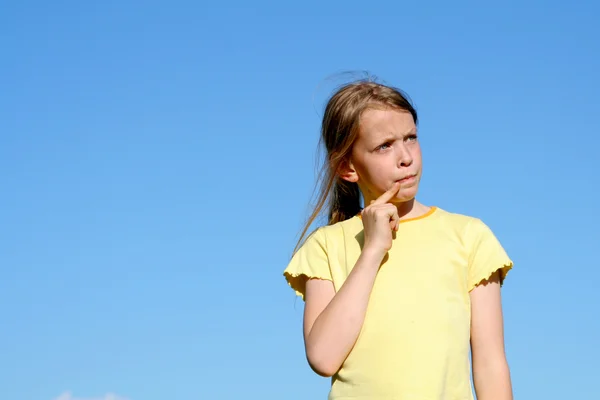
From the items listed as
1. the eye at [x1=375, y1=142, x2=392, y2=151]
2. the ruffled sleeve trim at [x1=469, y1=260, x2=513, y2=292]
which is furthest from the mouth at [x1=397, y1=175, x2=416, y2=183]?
the ruffled sleeve trim at [x1=469, y1=260, x2=513, y2=292]

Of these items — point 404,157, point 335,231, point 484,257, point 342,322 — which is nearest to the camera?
point 342,322

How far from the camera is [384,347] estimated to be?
5078 mm

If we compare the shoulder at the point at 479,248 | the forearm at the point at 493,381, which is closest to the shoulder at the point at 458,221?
the shoulder at the point at 479,248

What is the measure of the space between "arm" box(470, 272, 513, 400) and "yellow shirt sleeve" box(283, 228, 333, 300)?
0.90m

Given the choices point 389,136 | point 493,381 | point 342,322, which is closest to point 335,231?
point 389,136

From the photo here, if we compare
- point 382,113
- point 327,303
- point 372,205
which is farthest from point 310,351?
point 382,113

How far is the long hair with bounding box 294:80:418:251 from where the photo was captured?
5.75m

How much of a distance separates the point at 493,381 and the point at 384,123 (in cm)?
166

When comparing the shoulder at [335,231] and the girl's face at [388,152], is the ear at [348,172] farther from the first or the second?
the shoulder at [335,231]

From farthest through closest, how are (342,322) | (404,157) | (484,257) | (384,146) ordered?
(384,146)
(404,157)
(484,257)
(342,322)

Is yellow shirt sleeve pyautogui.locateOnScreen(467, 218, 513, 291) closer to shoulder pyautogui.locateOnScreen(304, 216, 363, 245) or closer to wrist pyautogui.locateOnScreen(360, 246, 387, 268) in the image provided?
wrist pyautogui.locateOnScreen(360, 246, 387, 268)

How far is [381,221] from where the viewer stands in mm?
5355

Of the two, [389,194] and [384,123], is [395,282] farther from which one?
[384,123]

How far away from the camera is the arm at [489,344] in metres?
5.13
